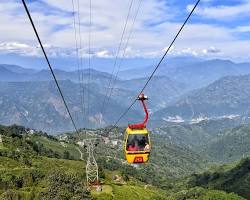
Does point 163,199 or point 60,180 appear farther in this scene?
point 163,199

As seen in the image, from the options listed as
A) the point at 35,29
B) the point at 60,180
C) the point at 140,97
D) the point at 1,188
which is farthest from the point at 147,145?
the point at 1,188

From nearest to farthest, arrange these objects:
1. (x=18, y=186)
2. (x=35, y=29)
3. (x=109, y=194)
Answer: (x=35, y=29) → (x=109, y=194) → (x=18, y=186)

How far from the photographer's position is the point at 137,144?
46281 millimetres

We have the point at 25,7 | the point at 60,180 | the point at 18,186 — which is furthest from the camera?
the point at 18,186

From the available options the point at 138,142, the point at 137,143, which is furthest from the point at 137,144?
the point at 138,142

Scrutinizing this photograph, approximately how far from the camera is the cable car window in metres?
46.0

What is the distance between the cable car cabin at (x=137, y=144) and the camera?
45.9 metres

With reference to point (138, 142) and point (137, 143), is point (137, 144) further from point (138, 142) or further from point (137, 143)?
point (138, 142)

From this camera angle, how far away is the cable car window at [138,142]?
4603 centimetres

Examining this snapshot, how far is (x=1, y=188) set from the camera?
606ft

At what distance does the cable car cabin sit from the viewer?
45938 mm

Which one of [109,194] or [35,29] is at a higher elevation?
[35,29]

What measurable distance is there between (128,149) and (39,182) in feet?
507

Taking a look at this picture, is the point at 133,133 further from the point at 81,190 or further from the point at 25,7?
the point at 81,190
